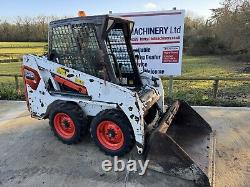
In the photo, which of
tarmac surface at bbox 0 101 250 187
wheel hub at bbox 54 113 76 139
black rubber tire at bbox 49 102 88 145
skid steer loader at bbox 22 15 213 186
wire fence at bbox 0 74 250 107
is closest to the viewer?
tarmac surface at bbox 0 101 250 187

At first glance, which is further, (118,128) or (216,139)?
(216,139)

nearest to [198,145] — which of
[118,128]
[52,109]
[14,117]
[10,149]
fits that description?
[118,128]

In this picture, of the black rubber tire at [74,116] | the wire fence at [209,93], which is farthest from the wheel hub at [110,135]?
the wire fence at [209,93]

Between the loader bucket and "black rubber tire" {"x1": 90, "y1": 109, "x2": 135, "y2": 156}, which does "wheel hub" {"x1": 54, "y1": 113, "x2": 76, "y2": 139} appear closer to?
"black rubber tire" {"x1": 90, "y1": 109, "x2": 135, "y2": 156}

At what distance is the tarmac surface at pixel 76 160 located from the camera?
3371mm

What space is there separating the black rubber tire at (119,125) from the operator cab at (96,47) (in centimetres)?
49

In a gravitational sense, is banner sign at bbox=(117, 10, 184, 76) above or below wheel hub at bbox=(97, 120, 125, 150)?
above

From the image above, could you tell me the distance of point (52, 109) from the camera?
4.32 m

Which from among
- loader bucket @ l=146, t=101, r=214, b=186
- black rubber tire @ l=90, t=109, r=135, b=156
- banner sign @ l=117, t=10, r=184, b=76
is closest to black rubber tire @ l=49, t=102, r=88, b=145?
black rubber tire @ l=90, t=109, r=135, b=156

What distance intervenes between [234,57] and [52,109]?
2302 centimetres

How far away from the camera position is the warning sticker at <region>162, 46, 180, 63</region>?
602 cm

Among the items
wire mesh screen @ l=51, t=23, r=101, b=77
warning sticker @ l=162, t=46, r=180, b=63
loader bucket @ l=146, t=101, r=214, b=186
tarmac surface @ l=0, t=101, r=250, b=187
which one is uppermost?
wire mesh screen @ l=51, t=23, r=101, b=77

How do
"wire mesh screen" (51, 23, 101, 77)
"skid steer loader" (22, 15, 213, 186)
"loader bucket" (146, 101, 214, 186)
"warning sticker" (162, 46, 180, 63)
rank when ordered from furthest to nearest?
1. "warning sticker" (162, 46, 180, 63)
2. "wire mesh screen" (51, 23, 101, 77)
3. "skid steer loader" (22, 15, 213, 186)
4. "loader bucket" (146, 101, 214, 186)

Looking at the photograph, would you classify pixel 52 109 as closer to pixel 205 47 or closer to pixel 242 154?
pixel 242 154
